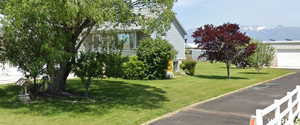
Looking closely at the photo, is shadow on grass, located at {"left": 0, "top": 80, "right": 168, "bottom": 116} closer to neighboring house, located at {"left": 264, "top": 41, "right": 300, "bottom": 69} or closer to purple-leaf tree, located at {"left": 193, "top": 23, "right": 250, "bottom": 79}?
purple-leaf tree, located at {"left": 193, "top": 23, "right": 250, "bottom": 79}

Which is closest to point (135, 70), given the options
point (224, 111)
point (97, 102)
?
point (97, 102)

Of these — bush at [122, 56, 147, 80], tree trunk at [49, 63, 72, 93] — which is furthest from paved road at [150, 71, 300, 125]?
bush at [122, 56, 147, 80]

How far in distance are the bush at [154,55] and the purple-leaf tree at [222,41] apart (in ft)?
9.23

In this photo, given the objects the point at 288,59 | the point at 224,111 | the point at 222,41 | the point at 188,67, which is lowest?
the point at 224,111

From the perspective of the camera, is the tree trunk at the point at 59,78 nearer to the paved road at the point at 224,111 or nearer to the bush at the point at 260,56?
the paved road at the point at 224,111

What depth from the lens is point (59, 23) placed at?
1102 centimetres

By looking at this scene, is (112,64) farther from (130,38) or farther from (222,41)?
(222,41)

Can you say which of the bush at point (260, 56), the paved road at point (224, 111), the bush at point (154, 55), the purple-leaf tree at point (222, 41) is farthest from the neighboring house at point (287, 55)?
the paved road at point (224, 111)

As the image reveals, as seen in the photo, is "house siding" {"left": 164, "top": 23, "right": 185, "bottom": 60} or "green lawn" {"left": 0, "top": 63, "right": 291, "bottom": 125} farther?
"house siding" {"left": 164, "top": 23, "right": 185, "bottom": 60}

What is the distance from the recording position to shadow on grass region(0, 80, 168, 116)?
10.4 meters

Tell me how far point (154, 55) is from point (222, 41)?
5.13m

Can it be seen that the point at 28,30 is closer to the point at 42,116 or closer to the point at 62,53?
the point at 62,53

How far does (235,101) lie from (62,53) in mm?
7198

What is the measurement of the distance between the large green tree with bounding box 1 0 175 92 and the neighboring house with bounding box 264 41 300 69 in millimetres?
36833
